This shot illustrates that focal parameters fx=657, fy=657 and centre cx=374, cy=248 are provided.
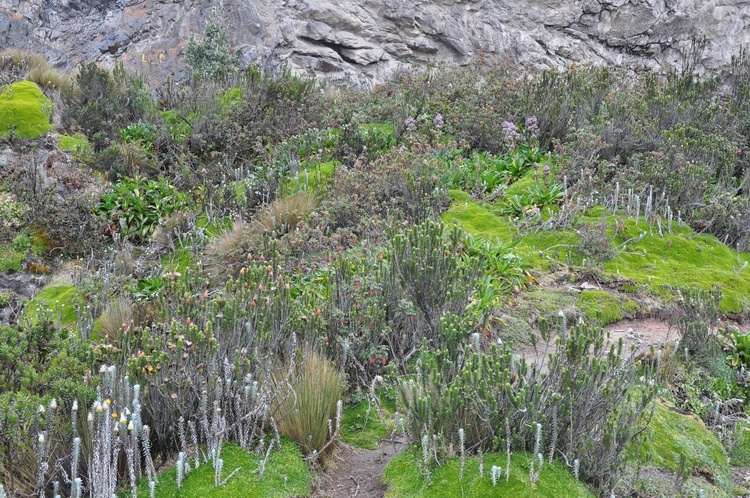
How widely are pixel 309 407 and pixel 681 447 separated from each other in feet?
7.16

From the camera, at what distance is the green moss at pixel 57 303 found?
614cm

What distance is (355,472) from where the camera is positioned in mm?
3832

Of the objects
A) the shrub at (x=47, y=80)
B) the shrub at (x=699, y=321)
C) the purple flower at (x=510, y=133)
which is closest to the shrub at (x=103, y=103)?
the shrub at (x=47, y=80)

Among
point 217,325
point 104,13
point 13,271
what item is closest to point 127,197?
point 13,271

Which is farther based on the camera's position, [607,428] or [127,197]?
[127,197]

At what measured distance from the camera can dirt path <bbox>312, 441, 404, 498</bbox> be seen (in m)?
3.60

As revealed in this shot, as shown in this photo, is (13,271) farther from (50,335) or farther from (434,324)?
(434,324)

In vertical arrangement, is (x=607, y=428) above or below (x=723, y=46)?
below

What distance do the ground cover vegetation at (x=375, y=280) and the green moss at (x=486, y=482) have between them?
0.05 feet

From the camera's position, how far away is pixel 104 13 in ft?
47.5

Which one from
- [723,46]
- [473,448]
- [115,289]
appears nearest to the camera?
[473,448]

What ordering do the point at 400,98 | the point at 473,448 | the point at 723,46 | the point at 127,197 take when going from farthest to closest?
1. the point at 723,46
2. the point at 400,98
3. the point at 127,197
4. the point at 473,448

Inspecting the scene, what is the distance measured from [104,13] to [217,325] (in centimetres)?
1295

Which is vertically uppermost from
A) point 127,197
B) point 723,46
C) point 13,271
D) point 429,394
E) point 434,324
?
point 723,46
